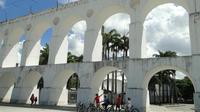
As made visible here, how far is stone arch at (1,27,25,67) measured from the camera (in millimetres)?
32000

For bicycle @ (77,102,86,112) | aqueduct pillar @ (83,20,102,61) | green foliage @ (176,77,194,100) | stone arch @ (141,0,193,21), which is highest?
stone arch @ (141,0,193,21)

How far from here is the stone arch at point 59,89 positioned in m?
25.3

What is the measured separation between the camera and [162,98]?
47.9 meters

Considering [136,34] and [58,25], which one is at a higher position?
[58,25]

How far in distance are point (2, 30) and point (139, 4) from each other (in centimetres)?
2077

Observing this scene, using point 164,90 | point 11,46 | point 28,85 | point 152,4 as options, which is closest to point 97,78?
point 152,4

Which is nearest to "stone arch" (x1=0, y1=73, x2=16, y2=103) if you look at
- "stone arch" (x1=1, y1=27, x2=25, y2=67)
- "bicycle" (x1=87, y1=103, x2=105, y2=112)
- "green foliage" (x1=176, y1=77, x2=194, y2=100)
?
"stone arch" (x1=1, y1=27, x2=25, y2=67)

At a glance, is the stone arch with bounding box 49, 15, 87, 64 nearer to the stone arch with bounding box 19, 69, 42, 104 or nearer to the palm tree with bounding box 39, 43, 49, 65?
the stone arch with bounding box 19, 69, 42, 104

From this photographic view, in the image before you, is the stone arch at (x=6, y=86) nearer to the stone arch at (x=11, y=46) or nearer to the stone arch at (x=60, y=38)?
the stone arch at (x=11, y=46)

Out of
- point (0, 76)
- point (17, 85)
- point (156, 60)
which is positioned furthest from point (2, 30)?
point (156, 60)

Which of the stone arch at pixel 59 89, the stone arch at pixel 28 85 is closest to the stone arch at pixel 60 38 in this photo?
the stone arch at pixel 59 89

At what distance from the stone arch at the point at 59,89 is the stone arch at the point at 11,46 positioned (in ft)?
32.0

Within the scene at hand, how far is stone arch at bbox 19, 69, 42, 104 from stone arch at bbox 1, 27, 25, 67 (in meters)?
5.54

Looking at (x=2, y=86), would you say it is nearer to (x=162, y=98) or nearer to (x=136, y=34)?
(x=136, y=34)
